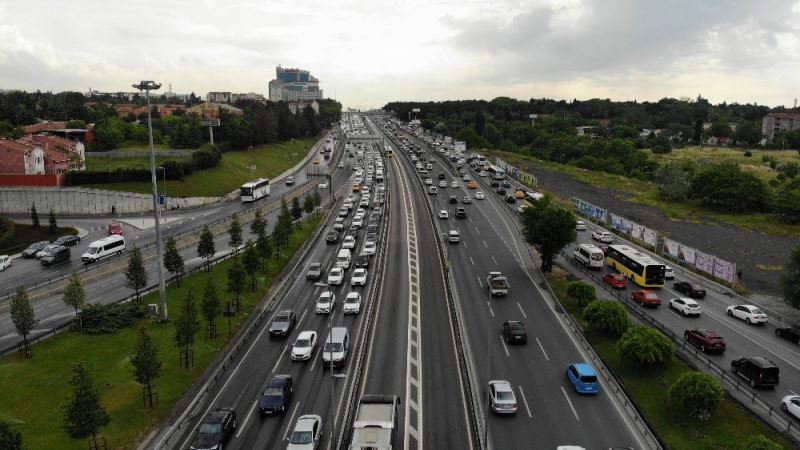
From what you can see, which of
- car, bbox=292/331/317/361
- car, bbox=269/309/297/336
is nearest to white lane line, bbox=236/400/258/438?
car, bbox=292/331/317/361

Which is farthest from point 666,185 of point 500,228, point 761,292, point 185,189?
point 185,189

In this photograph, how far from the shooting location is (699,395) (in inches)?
1255

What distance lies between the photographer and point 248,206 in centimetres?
10506

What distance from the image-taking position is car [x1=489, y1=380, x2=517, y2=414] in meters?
32.8

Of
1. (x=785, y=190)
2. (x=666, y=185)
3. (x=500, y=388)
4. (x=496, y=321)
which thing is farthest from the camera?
(x=666, y=185)

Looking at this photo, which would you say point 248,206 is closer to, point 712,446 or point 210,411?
point 210,411

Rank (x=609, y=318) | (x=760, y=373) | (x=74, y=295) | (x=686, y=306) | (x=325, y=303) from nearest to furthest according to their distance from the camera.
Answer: (x=760, y=373)
(x=609, y=318)
(x=74, y=295)
(x=686, y=306)
(x=325, y=303)

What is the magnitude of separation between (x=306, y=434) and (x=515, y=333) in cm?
2002

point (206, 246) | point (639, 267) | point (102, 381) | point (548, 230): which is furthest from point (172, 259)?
point (639, 267)

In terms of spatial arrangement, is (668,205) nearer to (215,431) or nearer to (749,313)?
(749,313)

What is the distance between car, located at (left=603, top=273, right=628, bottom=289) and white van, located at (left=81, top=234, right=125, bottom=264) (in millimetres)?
58237

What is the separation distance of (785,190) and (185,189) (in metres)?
111

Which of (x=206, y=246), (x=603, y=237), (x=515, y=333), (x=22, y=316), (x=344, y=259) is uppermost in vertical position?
(x=206, y=246)

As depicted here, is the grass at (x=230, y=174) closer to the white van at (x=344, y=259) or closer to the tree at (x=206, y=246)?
the tree at (x=206, y=246)
